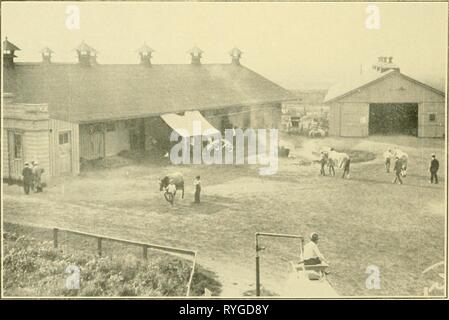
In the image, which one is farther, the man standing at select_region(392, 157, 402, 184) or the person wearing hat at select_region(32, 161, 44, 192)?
the man standing at select_region(392, 157, 402, 184)

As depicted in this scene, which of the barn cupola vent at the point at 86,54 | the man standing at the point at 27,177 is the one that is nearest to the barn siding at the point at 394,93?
the barn cupola vent at the point at 86,54

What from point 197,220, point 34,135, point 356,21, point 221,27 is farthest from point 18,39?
point 356,21

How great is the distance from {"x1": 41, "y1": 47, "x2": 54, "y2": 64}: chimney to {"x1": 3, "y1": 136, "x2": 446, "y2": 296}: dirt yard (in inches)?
57.0

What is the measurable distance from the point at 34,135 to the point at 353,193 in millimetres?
3951

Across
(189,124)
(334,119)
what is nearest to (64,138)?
(189,124)

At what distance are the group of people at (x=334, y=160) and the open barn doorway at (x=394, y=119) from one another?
0.51 meters

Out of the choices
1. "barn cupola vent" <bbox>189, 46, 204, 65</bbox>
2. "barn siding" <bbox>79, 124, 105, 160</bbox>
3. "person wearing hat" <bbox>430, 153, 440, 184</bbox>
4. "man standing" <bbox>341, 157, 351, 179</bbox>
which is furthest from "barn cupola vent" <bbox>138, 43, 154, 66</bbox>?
"person wearing hat" <bbox>430, 153, 440, 184</bbox>

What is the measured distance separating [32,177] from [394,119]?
14.9 feet

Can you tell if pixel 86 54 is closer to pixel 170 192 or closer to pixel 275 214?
pixel 170 192

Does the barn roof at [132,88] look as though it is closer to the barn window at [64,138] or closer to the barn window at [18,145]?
the barn window at [64,138]

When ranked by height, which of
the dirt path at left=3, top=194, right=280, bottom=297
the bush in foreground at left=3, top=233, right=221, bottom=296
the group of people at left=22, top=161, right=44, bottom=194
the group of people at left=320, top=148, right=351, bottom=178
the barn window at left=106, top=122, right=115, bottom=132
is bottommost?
the bush in foreground at left=3, top=233, right=221, bottom=296
